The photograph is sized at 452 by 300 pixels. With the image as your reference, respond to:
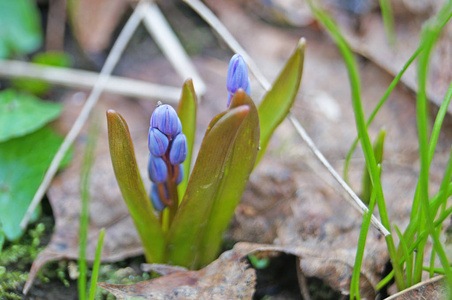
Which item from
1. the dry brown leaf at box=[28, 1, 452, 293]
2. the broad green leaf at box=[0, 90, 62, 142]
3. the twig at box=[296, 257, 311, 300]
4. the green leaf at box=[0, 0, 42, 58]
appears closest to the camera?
the twig at box=[296, 257, 311, 300]

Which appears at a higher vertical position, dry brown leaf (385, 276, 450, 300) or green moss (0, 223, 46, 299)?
green moss (0, 223, 46, 299)

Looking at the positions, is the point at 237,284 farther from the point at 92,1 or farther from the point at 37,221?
the point at 92,1

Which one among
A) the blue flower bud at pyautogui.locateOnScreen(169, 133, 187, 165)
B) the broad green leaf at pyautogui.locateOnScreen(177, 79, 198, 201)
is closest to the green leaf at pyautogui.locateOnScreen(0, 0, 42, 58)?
the broad green leaf at pyautogui.locateOnScreen(177, 79, 198, 201)

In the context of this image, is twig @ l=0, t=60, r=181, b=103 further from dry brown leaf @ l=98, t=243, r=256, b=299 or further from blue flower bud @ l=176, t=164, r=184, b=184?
dry brown leaf @ l=98, t=243, r=256, b=299

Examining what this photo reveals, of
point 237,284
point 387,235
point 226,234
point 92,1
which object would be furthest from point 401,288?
point 92,1

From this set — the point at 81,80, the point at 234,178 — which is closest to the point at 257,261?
the point at 234,178

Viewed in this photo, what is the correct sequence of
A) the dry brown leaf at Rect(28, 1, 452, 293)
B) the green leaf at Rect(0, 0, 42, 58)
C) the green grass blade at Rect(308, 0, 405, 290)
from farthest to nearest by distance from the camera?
1. the green leaf at Rect(0, 0, 42, 58)
2. the dry brown leaf at Rect(28, 1, 452, 293)
3. the green grass blade at Rect(308, 0, 405, 290)
